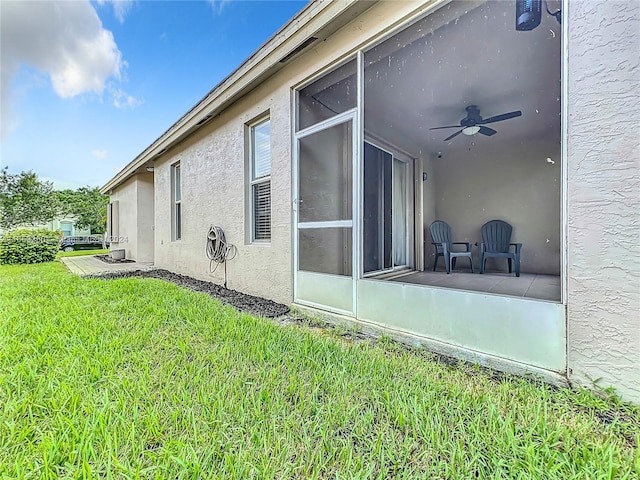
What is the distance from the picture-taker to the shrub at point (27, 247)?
29.9 feet

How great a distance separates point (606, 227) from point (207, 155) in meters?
5.88

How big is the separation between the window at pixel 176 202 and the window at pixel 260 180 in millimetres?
3474

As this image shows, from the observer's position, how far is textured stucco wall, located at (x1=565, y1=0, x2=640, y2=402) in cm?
165

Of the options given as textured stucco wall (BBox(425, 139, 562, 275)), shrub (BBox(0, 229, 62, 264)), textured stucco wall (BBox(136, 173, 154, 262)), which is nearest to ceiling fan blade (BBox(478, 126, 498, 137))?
textured stucco wall (BBox(425, 139, 562, 275))

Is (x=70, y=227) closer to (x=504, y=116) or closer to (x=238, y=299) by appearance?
(x=238, y=299)

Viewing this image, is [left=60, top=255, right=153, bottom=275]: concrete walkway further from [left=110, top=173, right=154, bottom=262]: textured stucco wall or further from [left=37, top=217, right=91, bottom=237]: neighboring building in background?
[left=37, top=217, right=91, bottom=237]: neighboring building in background

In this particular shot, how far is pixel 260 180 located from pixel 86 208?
31.1 meters

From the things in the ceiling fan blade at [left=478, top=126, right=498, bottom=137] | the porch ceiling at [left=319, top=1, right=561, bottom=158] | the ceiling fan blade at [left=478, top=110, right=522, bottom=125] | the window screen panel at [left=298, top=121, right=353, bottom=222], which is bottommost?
the window screen panel at [left=298, top=121, right=353, bottom=222]

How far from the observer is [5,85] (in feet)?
24.8

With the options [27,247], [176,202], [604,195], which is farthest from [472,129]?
[27,247]

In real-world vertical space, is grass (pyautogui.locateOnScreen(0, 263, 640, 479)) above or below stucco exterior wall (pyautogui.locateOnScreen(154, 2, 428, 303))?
below

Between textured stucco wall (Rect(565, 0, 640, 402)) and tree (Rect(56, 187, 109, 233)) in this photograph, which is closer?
textured stucco wall (Rect(565, 0, 640, 402))

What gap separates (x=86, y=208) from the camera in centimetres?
2755

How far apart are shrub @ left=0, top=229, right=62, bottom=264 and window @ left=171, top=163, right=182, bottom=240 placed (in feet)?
19.6
